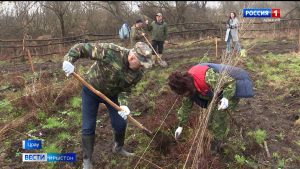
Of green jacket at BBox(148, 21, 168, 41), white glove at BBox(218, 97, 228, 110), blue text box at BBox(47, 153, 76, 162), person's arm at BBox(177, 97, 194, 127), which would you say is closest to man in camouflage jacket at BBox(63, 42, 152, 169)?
blue text box at BBox(47, 153, 76, 162)

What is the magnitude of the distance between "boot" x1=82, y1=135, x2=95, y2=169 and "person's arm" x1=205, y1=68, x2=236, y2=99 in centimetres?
145

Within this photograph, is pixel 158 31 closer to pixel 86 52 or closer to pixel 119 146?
pixel 119 146

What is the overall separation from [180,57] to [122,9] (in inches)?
426

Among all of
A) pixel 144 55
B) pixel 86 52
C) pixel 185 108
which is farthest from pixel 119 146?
pixel 144 55

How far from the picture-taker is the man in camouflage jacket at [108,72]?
3.91 meters

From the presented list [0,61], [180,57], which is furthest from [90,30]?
[180,57]

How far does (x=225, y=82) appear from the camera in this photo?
4.16m

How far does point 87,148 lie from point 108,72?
3.22ft

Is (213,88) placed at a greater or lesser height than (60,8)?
lesser

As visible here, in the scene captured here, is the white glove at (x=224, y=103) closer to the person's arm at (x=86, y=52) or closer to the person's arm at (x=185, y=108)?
the person's arm at (x=185, y=108)

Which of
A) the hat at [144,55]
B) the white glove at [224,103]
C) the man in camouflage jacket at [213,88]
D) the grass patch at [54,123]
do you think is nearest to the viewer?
the hat at [144,55]

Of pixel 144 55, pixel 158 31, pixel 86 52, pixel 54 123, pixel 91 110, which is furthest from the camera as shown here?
pixel 158 31

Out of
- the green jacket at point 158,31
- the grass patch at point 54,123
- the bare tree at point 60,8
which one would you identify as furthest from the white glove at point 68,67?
the bare tree at point 60,8

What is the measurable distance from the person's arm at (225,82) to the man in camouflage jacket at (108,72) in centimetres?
70
